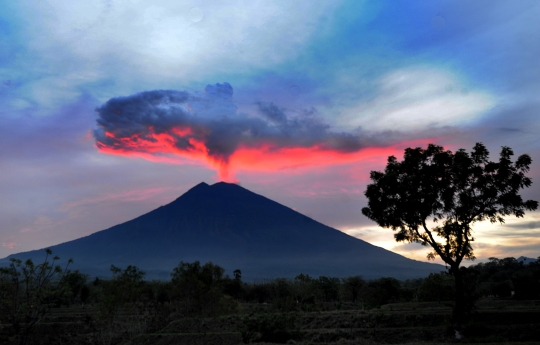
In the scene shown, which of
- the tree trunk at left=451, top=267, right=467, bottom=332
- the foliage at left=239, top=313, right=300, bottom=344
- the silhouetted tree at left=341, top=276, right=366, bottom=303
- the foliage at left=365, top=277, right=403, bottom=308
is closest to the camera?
the tree trunk at left=451, top=267, right=467, bottom=332

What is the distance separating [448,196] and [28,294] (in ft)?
90.6

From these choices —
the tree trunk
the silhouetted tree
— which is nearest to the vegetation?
the silhouetted tree

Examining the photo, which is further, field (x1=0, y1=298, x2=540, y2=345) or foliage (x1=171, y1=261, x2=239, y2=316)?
foliage (x1=171, y1=261, x2=239, y2=316)

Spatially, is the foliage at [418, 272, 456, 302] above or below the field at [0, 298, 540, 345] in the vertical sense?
above

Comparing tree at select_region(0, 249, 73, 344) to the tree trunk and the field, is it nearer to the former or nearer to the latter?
the field

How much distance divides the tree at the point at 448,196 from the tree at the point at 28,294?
72.3 feet

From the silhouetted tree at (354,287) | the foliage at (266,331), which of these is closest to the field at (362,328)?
the foliage at (266,331)

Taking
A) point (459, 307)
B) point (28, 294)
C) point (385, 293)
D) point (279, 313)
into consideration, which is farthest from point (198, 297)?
point (459, 307)

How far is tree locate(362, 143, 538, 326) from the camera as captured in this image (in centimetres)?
2609

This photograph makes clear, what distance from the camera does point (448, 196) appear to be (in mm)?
27328

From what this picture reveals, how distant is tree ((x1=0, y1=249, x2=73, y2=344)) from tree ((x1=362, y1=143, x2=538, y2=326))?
22.0m

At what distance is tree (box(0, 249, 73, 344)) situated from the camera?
27.4 metres

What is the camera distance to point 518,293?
51906 mm

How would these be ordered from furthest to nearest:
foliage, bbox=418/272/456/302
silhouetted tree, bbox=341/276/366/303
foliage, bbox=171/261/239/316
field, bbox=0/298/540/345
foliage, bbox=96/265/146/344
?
silhouetted tree, bbox=341/276/366/303, foliage, bbox=171/261/239/316, foliage, bbox=418/272/456/302, foliage, bbox=96/265/146/344, field, bbox=0/298/540/345
